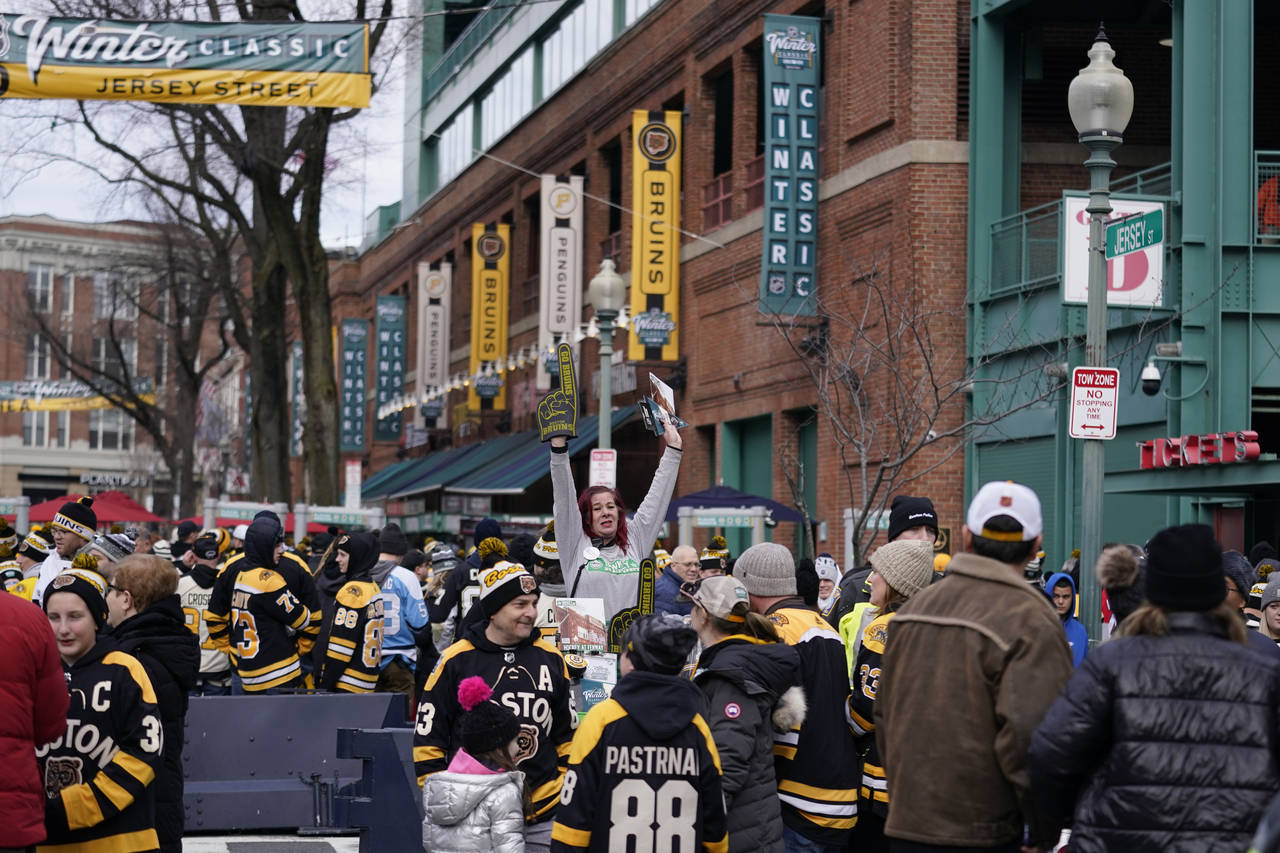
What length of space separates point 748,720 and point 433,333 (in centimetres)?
4061

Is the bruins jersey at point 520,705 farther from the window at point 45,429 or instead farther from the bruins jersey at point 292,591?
the window at point 45,429

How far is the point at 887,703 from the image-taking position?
17.9 ft

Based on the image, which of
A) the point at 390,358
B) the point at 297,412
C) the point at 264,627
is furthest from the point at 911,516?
the point at 297,412

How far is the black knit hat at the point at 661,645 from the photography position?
5.95m

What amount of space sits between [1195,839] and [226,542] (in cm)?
1402

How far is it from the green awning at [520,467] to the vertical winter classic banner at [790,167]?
260 inches

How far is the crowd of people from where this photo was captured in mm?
4754

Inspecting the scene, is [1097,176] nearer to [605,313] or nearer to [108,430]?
[605,313]

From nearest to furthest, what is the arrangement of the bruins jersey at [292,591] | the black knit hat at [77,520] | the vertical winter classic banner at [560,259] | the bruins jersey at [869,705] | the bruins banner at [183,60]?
the bruins jersey at [869,705] < the black knit hat at [77,520] < the bruins jersey at [292,591] < the bruins banner at [183,60] < the vertical winter classic banner at [560,259]

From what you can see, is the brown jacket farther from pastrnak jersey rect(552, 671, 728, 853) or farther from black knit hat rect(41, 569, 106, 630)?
black knit hat rect(41, 569, 106, 630)

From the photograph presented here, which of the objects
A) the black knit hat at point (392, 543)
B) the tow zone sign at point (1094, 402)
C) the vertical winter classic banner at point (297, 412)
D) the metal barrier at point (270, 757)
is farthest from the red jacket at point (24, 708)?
the vertical winter classic banner at point (297, 412)

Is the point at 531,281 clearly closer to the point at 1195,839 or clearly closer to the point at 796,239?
the point at 796,239

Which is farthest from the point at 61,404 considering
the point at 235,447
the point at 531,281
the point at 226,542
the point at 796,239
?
the point at 226,542

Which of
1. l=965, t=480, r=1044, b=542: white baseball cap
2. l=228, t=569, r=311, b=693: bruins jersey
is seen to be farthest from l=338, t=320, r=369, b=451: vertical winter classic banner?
l=965, t=480, r=1044, b=542: white baseball cap
